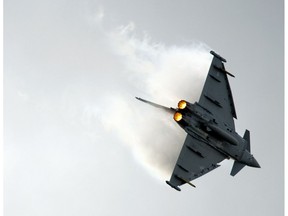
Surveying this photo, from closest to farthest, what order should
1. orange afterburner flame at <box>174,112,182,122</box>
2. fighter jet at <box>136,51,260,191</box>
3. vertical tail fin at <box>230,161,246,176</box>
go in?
orange afterburner flame at <box>174,112,182,122</box> < fighter jet at <box>136,51,260,191</box> < vertical tail fin at <box>230,161,246,176</box>

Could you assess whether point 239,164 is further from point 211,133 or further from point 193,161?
point 211,133

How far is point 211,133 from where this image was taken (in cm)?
6619

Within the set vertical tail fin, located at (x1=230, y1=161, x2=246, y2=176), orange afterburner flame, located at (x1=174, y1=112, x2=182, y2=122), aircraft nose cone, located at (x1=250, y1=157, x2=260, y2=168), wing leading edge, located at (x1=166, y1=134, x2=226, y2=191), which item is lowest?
wing leading edge, located at (x1=166, y1=134, x2=226, y2=191)

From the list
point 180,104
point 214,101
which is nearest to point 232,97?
point 214,101

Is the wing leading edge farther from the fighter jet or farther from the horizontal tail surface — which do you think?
the horizontal tail surface

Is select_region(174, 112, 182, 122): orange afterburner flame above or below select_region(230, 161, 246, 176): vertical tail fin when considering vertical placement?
below

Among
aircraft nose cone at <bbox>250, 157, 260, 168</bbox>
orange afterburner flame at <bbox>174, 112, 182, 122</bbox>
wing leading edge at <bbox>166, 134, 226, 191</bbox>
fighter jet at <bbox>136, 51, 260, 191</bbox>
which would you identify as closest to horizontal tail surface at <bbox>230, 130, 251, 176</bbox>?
fighter jet at <bbox>136, 51, 260, 191</bbox>

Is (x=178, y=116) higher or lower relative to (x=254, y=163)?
lower

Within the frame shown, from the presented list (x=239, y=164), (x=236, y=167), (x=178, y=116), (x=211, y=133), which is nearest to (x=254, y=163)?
(x=239, y=164)

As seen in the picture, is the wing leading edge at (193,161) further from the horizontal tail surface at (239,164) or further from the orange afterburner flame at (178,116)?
the orange afterburner flame at (178,116)

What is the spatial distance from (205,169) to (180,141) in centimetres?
583

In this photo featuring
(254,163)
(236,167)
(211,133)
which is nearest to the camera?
(211,133)

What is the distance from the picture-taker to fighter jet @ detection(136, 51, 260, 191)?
214 feet

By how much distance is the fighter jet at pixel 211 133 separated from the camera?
214 ft
